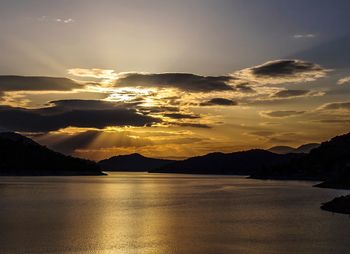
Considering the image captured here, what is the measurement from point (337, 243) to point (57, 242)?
→ 940 inches

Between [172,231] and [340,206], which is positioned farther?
[340,206]

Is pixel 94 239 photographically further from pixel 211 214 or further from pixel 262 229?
pixel 211 214

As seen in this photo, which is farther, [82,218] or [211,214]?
[211,214]

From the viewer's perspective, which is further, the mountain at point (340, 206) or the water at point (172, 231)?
the mountain at point (340, 206)

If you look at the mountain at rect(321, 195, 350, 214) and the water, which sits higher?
the mountain at rect(321, 195, 350, 214)

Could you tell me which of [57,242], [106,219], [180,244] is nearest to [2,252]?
[57,242]

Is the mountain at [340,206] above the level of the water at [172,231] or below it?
above

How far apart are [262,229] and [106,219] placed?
20.0m

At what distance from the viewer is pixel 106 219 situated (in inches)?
2467

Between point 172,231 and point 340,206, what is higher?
point 340,206

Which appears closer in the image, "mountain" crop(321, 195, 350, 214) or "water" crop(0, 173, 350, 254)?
"water" crop(0, 173, 350, 254)

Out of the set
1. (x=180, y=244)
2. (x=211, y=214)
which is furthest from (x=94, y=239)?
(x=211, y=214)

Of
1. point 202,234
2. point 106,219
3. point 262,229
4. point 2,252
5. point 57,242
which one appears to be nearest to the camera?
point 2,252

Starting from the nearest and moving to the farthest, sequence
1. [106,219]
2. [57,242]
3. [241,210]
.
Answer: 1. [57,242]
2. [106,219]
3. [241,210]
